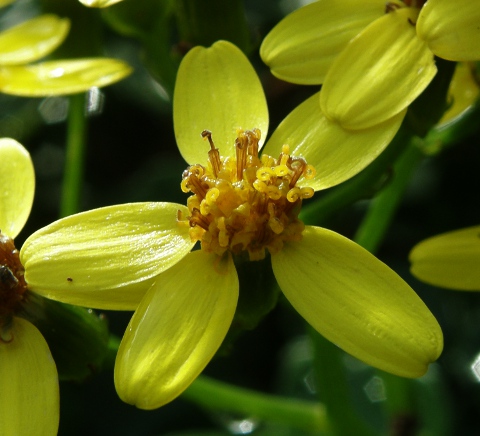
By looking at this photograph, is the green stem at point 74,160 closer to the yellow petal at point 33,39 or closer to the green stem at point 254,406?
the yellow petal at point 33,39

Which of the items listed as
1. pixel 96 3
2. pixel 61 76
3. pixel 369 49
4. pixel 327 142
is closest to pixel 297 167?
pixel 327 142

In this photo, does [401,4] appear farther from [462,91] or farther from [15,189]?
[15,189]

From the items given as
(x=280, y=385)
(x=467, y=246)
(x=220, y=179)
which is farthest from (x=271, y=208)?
(x=280, y=385)

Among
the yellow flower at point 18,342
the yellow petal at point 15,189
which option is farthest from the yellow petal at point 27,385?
the yellow petal at point 15,189

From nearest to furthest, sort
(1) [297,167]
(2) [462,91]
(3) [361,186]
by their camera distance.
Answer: (1) [297,167] → (3) [361,186] → (2) [462,91]

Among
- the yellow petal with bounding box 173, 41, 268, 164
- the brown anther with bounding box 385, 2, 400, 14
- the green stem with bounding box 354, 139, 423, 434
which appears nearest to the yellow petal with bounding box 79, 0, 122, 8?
the yellow petal with bounding box 173, 41, 268, 164

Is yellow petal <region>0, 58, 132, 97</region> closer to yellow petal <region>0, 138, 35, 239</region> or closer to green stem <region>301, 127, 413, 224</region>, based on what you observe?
yellow petal <region>0, 138, 35, 239</region>
